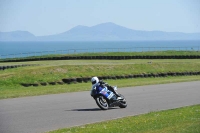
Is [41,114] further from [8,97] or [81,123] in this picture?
[8,97]

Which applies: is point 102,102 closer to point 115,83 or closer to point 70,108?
point 70,108

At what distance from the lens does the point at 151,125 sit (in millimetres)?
11828

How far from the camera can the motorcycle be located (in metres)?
16.6

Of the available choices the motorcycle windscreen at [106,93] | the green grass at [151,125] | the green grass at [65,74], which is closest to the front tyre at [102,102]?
the motorcycle windscreen at [106,93]

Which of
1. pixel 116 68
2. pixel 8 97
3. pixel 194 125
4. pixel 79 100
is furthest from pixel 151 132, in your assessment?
pixel 116 68

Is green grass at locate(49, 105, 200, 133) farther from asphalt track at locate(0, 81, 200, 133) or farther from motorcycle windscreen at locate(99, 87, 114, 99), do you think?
motorcycle windscreen at locate(99, 87, 114, 99)

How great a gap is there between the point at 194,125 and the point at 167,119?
191 centimetres

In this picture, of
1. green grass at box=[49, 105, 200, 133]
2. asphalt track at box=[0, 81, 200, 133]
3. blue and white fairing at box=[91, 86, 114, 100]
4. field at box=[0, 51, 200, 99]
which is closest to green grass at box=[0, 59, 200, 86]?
field at box=[0, 51, 200, 99]

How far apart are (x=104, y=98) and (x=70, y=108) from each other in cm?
127

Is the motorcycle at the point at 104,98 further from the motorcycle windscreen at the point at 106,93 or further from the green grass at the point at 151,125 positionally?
the green grass at the point at 151,125

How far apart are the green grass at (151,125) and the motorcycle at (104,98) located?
2.56 meters

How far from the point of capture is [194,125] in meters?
11.2

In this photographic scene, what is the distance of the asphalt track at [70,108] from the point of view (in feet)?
42.8

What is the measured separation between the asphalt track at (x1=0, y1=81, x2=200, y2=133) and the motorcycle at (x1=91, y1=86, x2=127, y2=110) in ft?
0.79
